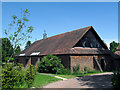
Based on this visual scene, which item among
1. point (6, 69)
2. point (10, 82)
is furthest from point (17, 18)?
point (10, 82)

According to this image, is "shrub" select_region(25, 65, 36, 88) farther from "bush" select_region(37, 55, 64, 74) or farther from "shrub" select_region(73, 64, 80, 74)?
"shrub" select_region(73, 64, 80, 74)

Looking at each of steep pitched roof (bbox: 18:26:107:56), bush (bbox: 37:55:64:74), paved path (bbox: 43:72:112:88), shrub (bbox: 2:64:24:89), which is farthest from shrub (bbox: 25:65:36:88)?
steep pitched roof (bbox: 18:26:107:56)

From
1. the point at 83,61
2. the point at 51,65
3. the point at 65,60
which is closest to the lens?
the point at 51,65

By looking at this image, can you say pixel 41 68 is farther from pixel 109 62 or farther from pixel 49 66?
pixel 109 62

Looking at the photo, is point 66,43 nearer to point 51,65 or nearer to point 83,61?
point 83,61

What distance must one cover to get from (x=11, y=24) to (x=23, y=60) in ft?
72.4

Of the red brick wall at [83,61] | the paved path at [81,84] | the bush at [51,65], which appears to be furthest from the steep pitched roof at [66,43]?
the paved path at [81,84]

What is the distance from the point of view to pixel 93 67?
19.6m

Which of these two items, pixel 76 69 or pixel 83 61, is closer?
pixel 76 69

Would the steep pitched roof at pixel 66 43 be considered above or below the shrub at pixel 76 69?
above

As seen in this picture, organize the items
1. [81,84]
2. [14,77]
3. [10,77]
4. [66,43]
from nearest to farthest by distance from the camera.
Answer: [10,77] → [14,77] → [81,84] → [66,43]

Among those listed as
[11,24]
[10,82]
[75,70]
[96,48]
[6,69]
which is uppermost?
[11,24]

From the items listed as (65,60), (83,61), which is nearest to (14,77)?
(65,60)

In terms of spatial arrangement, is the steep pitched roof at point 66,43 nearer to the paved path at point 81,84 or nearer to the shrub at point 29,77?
the paved path at point 81,84
